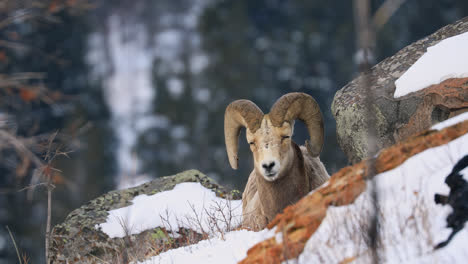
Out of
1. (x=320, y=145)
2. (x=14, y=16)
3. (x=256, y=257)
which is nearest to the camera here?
(x=14, y=16)

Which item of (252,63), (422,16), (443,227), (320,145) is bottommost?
(443,227)

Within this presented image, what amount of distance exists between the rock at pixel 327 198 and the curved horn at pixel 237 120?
2213 millimetres

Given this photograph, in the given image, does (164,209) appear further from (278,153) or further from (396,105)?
(396,105)

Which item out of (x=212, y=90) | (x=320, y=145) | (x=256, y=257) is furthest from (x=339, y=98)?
(x=212, y=90)

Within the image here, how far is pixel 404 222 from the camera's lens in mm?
2574

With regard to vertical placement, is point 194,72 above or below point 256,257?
above

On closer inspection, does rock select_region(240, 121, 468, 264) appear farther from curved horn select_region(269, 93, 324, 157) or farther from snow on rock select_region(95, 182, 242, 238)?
snow on rock select_region(95, 182, 242, 238)

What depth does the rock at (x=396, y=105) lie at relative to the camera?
5047mm

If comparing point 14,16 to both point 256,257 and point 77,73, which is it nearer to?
point 256,257

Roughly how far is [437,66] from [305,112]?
1.57m

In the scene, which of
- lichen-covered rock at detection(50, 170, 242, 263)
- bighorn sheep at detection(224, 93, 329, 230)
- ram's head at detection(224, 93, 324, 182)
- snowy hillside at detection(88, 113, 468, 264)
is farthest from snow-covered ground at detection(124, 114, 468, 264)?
lichen-covered rock at detection(50, 170, 242, 263)

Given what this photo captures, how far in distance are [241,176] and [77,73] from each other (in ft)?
38.5

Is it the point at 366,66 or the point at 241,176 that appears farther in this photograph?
the point at 241,176

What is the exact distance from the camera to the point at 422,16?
24422 millimetres
